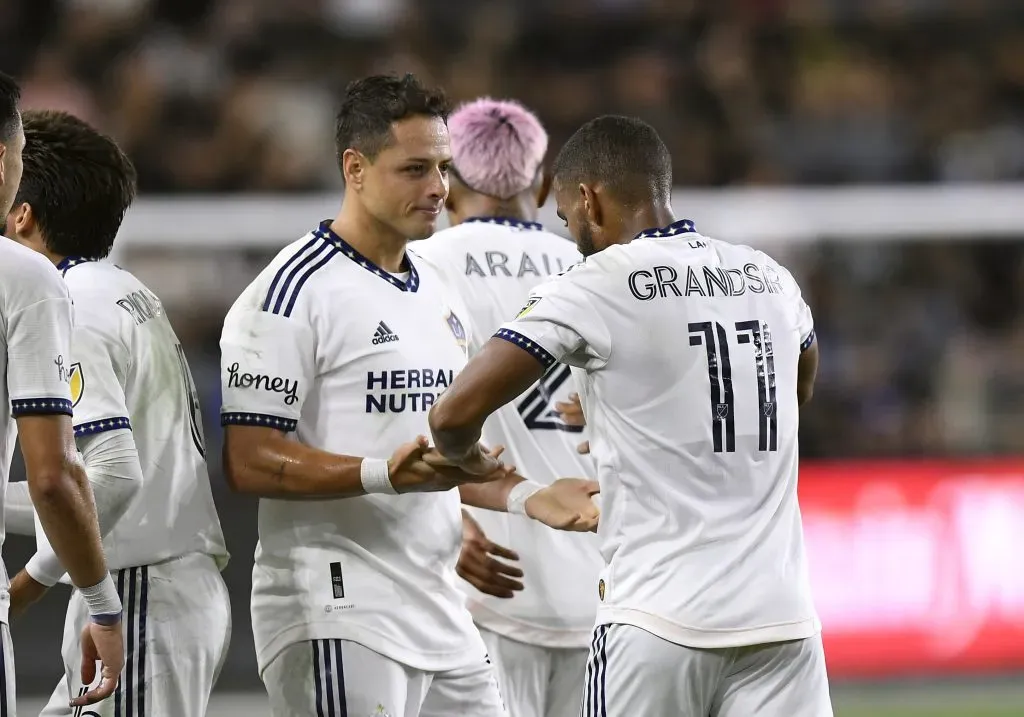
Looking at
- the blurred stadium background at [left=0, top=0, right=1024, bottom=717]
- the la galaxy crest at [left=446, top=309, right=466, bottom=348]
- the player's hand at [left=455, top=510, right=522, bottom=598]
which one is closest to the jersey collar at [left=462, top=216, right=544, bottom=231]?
the la galaxy crest at [left=446, top=309, right=466, bottom=348]

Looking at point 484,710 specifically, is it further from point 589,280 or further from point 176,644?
point 589,280

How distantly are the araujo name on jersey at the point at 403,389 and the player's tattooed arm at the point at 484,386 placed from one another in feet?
1.71

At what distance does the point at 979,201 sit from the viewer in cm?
1109

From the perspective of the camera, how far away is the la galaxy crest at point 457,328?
468cm

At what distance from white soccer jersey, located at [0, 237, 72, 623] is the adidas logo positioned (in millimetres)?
1034

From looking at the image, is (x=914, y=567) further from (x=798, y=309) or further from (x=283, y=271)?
(x=283, y=271)

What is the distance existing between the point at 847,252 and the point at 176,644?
8312mm

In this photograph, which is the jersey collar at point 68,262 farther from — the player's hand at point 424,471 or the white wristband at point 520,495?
the white wristband at point 520,495

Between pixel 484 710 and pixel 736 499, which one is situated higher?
pixel 736 499

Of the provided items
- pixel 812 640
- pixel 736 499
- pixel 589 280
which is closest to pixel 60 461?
pixel 589 280

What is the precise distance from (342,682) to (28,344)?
1304 millimetres

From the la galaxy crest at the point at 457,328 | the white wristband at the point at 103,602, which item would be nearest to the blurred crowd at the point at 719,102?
the la galaxy crest at the point at 457,328

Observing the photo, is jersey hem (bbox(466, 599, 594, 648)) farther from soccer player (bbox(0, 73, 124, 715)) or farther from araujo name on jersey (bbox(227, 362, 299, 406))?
soccer player (bbox(0, 73, 124, 715))

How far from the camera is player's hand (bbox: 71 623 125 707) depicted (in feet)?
12.3
